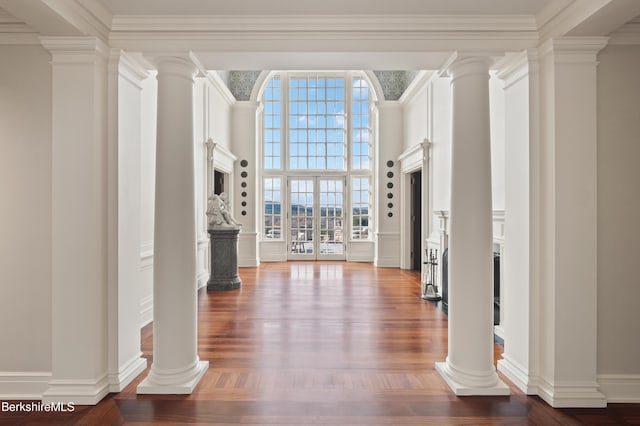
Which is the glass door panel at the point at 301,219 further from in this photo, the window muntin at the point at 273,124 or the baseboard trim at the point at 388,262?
the baseboard trim at the point at 388,262

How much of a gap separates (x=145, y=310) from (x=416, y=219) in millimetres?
5987

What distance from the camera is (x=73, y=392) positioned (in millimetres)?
2713

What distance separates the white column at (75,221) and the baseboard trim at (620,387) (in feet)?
Answer: 11.7

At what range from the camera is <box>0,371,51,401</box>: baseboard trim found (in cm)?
282

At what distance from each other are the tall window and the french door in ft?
0.47

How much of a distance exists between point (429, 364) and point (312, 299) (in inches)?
104

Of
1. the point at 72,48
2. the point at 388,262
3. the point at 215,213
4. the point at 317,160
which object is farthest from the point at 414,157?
the point at 72,48

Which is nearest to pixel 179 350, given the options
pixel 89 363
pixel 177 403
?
pixel 177 403

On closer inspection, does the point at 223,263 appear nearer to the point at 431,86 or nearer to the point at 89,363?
the point at 89,363

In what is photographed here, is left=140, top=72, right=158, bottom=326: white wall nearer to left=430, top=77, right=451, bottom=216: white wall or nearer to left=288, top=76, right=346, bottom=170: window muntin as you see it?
left=430, top=77, right=451, bottom=216: white wall

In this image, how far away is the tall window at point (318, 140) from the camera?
1028 centimetres

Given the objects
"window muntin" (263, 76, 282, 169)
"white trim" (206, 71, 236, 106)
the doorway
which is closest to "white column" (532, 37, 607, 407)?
the doorway

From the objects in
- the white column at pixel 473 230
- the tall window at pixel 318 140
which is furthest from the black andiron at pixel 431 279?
the tall window at pixel 318 140

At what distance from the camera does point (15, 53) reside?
2.85m
